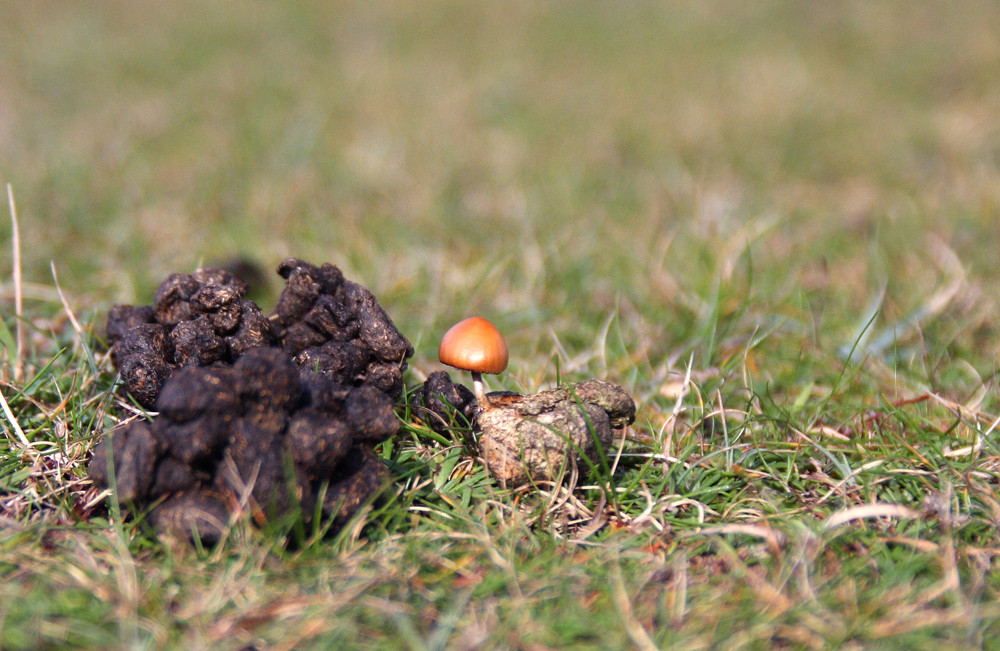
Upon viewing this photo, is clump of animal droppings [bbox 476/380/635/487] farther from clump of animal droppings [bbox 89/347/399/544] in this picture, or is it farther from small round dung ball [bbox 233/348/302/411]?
small round dung ball [bbox 233/348/302/411]

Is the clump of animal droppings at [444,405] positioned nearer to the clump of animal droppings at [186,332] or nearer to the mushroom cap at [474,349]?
the mushroom cap at [474,349]

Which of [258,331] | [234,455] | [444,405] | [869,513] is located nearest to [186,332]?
[258,331]

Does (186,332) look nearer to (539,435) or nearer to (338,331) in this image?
(338,331)

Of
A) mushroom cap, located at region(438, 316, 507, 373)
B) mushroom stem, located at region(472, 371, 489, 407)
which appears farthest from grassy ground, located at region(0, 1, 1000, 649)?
mushroom cap, located at region(438, 316, 507, 373)

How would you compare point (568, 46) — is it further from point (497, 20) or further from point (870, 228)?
point (870, 228)

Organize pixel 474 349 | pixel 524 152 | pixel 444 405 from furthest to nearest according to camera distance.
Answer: pixel 524 152 → pixel 444 405 → pixel 474 349

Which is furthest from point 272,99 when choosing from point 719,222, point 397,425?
point 397,425

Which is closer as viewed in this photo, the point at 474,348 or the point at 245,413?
the point at 245,413

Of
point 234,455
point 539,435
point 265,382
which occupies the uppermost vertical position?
point 265,382

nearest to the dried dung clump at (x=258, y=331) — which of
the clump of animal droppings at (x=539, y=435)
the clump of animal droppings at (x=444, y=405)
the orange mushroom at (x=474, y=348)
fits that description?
the clump of animal droppings at (x=444, y=405)
